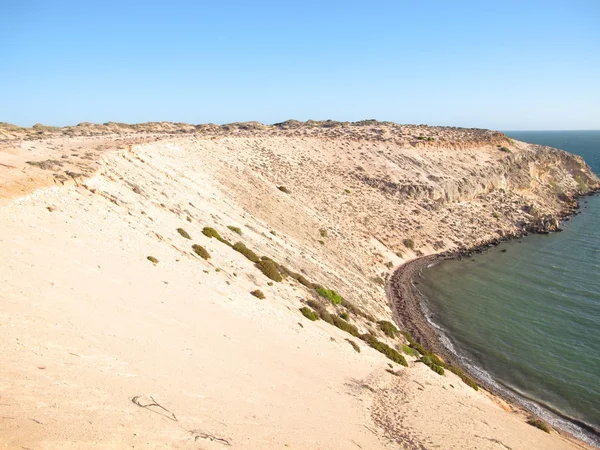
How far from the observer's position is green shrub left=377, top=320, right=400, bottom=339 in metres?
30.2

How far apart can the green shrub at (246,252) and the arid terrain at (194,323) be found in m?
0.70

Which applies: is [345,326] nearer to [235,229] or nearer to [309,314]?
[309,314]

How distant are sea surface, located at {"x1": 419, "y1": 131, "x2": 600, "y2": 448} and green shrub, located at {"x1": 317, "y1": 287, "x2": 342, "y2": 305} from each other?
10878mm

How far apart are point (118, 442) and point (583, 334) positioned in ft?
125

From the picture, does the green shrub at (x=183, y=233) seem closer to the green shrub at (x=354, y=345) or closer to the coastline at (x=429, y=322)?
the green shrub at (x=354, y=345)

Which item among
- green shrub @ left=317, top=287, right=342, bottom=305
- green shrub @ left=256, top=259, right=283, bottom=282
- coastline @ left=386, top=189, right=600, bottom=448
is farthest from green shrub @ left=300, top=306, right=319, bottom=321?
coastline @ left=386, top=189, right=600, bottom=448

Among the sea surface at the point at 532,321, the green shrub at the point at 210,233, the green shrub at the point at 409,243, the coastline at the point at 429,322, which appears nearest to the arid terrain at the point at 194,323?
the green shrub at the point at 210,233

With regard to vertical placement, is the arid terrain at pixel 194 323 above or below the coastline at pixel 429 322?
above

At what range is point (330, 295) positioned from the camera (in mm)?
29953

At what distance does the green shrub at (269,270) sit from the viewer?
1105 inches

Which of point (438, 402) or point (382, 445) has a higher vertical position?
point (382, 445)

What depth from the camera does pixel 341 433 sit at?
14164 millimetres

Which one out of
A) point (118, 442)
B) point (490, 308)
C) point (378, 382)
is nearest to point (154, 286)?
point (118, 442)

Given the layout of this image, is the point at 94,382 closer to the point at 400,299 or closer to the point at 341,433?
the point at 341,433
